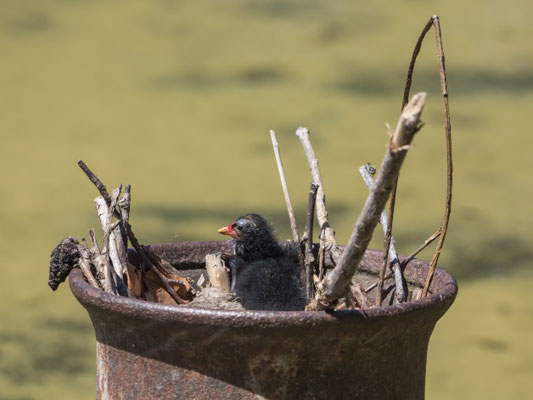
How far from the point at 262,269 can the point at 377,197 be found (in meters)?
0.96

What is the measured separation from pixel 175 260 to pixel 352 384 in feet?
2.70

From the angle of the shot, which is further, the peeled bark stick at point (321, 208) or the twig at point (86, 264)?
the peeled bark stick at point (321, 208)

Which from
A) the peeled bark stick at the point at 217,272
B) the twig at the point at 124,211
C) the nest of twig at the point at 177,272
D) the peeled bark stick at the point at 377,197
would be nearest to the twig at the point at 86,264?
the nest of twig at the point at 177,272

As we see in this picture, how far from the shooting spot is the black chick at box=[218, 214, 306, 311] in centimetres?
229

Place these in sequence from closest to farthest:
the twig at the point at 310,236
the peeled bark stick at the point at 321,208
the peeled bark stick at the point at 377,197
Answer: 1. the peeled bark stick at the point at 377,197
2. the twig at the point at 310,236
3. the peeled bark stick at the point at 321,208

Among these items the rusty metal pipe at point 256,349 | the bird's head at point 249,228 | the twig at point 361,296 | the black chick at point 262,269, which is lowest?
the rusty metal pipe at point 256,349

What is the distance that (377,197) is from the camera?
1488 millimetres

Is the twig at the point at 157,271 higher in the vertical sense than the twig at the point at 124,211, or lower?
lower

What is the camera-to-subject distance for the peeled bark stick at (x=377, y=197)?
4.37 ft

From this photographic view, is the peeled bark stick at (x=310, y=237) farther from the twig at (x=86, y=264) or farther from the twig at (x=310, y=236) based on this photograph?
the twig at (x=86, y=264)

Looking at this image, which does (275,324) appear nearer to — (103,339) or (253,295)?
(103,339)

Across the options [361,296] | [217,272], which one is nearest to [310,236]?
[361,296]

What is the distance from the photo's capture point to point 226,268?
101 inches

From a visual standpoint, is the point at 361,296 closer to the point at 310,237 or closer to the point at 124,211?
the point at 310,237
